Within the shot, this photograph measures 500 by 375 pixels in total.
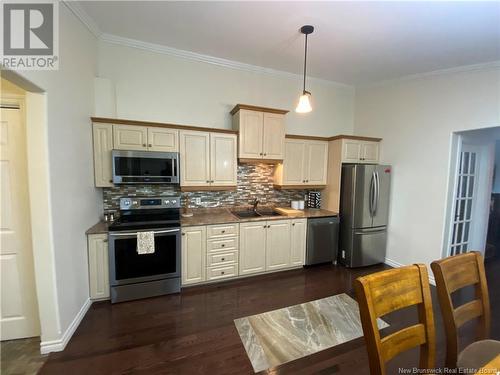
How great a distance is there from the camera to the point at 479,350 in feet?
4.14

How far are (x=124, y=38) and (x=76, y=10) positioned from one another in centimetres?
72

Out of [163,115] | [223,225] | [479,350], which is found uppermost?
[163,115]

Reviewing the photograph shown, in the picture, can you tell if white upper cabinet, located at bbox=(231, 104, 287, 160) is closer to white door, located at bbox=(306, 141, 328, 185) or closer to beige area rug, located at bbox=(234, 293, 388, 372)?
white door, located at bbox=(306, 141, 328, 185)

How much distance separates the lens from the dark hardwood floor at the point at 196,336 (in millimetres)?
1763

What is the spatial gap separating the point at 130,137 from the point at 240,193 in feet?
5.80

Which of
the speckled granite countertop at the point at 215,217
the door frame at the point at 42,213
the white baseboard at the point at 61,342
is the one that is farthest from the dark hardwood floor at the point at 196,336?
the speckled granite countertop at the point at 215,217

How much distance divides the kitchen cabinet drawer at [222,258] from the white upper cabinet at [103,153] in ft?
5.13

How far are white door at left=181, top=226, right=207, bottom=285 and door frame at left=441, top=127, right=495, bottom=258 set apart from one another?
337 cm

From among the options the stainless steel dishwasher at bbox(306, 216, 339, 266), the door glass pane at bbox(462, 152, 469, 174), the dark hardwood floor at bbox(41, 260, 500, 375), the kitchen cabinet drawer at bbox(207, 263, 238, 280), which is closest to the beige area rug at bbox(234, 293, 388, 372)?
the dark hardwood floor at bbox(41, 260, 500, 375)

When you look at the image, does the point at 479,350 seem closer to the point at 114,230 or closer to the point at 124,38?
the point at 114,230

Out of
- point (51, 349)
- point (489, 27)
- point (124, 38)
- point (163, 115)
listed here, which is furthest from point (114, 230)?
point (489, 27)

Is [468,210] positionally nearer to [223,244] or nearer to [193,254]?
[223,244]

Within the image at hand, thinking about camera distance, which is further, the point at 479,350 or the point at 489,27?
the point at 489,27

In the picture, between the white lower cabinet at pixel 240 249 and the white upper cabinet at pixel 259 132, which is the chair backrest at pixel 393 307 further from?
the white upper cabinet at pixel 259 132
